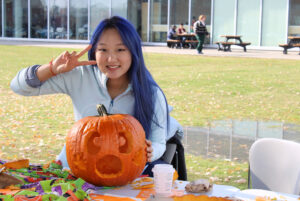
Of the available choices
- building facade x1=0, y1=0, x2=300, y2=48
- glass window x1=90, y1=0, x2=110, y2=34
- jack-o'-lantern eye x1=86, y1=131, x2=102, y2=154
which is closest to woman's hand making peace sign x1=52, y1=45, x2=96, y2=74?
jack-o'-lantern eye x1=86, y1=131, x2=102, y2=154

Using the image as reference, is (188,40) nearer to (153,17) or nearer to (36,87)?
(153,17)

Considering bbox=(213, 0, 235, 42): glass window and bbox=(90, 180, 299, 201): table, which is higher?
bbox=(213, 0, 235, 42): glass window

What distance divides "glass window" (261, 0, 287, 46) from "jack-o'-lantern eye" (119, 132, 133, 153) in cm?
2496

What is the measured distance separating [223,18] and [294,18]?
4.39m

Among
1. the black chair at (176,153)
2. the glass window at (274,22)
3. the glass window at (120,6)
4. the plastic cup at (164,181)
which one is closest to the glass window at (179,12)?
the glass window at (120,6)

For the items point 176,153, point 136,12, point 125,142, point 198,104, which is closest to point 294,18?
point 136,12

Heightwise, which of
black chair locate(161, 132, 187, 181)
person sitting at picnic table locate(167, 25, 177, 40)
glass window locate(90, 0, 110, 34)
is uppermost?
glass window locate(90, 0, 110, 34)

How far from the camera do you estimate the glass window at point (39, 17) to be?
33906mm

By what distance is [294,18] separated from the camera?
25297 millimetres

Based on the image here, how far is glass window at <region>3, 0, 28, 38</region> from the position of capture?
34688 mm

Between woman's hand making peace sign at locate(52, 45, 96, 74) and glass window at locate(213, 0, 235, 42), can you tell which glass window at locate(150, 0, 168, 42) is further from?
woman's hand making peace sign at locate(52, 45, 96, 74)

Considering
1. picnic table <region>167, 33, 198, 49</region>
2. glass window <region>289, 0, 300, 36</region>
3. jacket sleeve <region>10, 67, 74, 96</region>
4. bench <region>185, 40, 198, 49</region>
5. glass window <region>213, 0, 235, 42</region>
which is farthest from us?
glass window <region>213, 0, 235, 42</region>

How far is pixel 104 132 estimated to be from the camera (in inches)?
85.4

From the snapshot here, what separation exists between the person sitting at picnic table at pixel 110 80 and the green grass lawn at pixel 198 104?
0.34m
